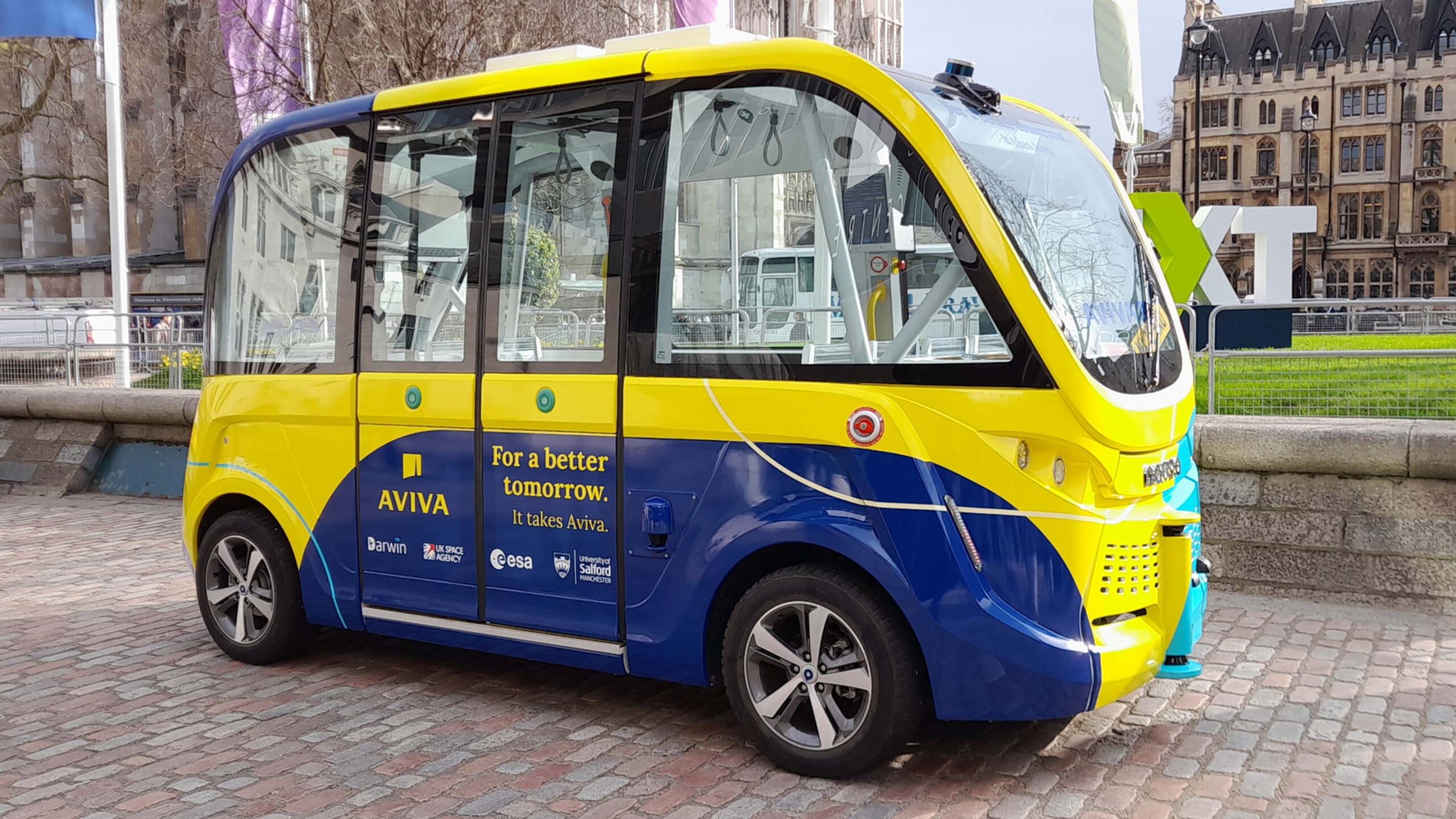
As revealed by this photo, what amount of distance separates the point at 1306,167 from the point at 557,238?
90.9m

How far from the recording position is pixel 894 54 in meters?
101

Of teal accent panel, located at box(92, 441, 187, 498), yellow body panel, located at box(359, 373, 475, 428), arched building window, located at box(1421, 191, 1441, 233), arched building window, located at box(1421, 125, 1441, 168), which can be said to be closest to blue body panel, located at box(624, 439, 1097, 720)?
yellow body panel, located at box(359, 373, 475, 428)

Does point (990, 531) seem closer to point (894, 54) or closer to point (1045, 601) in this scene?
point (1045, 601)

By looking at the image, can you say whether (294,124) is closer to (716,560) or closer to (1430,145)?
(716,560)

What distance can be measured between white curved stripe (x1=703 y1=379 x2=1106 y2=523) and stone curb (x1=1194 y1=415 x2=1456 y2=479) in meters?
3.40

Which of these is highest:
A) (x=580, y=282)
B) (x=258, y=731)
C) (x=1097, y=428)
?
(x=580, y=282)

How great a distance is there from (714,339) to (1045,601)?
158 cm

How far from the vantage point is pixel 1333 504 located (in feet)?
25.5

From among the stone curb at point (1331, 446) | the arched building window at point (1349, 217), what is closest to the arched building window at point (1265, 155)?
the arched building window at point (1349, 217)

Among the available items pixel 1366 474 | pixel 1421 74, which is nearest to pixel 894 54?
pixel 1421 74

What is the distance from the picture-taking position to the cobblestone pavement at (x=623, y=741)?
4855 mm

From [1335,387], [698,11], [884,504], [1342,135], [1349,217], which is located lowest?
[884,504]

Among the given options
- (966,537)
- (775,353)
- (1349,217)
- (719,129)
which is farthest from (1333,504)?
(1349,217)

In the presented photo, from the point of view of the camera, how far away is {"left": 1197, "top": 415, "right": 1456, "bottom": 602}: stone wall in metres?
7.54
